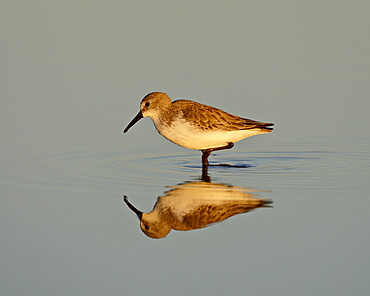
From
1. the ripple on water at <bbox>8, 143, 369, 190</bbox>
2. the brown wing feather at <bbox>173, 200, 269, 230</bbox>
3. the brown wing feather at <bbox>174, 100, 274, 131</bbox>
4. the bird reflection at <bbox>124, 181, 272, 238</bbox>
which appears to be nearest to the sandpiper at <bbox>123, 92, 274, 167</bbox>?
the brown wing feather at <bbox>174, 100, 274, 131</bbox>

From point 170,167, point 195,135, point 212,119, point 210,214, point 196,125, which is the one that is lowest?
point 210,214

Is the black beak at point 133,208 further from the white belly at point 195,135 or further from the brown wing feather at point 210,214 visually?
the white belly at point 195,135

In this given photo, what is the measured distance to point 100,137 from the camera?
46.1 ft

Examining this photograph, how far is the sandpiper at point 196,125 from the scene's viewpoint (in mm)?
12305

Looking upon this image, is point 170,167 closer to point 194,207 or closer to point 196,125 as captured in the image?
point 196,125

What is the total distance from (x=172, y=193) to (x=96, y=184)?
1287 millimetres

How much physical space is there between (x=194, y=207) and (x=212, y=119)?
3.59 metres

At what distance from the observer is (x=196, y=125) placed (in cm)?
1228

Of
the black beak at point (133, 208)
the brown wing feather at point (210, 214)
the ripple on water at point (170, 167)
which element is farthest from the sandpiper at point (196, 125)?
the brown wing feather at point (210, 214)

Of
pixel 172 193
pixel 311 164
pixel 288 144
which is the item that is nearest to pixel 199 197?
pixel 172 193

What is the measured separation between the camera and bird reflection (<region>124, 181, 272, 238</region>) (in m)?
8.62

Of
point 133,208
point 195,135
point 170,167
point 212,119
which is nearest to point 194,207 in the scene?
point 133,208

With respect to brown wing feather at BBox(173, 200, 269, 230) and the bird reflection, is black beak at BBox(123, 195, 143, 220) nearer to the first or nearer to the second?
the bird reflection

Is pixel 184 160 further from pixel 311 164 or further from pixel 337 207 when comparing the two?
pixel 337 207
